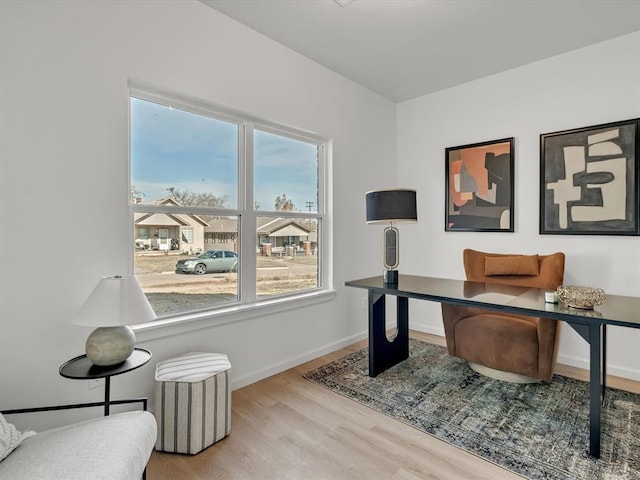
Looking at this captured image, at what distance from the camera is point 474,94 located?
11.9 ft

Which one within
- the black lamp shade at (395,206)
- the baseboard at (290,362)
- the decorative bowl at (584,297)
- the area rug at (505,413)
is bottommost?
the area rug at (505,413)

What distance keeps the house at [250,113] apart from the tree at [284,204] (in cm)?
21

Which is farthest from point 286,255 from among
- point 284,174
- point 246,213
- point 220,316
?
point 220,316

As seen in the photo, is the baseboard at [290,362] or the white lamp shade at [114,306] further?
the baseboard at [290,362]

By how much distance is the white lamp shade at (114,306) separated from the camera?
5.09 ft

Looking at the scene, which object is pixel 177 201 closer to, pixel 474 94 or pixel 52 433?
pixel 52 433

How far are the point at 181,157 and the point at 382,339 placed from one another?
6.94ft

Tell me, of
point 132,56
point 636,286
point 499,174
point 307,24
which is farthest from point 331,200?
point 636,286

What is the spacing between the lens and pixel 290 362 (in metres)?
2.97

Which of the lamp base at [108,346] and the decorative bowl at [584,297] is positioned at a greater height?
the decorative bowl at [584,297]

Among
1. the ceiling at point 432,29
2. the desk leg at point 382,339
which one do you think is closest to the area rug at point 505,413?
the desk leg at point 382,339

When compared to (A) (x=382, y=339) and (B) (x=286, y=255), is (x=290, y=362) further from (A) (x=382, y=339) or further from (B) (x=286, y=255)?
(B) (x=286, y=255)

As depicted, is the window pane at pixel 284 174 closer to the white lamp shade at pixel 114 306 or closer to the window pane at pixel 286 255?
the window pane at pixel 286 255

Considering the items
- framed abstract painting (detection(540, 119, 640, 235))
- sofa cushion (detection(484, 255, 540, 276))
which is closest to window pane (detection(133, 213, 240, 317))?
sofa cushion (detection(484, 255, 540, 276))
